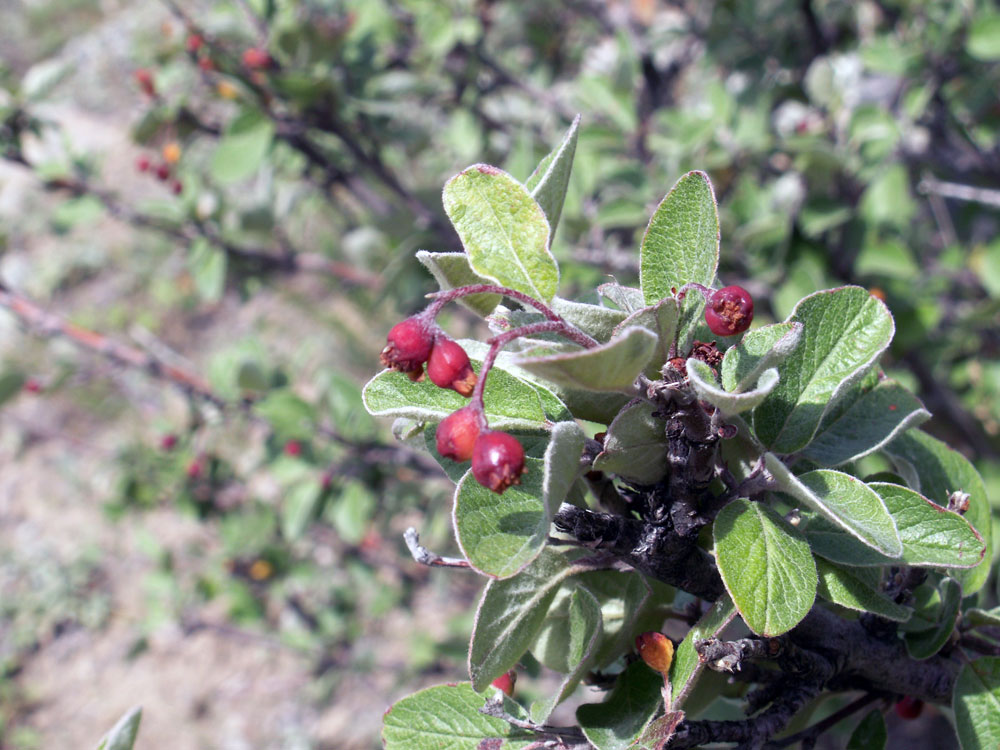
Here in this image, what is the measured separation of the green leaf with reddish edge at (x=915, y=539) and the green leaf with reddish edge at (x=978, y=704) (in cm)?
29

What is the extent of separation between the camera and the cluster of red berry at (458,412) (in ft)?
2.17

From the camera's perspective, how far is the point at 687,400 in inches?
29.3

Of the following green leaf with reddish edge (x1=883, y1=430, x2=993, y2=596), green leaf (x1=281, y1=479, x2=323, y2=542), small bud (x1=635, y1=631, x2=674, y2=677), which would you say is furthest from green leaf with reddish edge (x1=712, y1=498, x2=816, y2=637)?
green leaf (x1=281, y1=479, x2=323, y2=542)

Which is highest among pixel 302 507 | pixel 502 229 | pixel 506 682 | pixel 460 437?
pixel 502 229

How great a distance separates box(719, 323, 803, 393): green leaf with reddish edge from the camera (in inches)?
28.4

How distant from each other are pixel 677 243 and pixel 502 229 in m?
0.20

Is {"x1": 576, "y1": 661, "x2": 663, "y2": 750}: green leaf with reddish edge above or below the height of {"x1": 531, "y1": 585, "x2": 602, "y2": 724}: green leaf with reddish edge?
below

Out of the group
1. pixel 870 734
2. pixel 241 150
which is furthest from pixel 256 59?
pixel 870 734

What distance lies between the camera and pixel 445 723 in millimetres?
938

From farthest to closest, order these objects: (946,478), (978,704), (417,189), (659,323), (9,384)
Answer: (417,189)
(9,384)
(946,478)
(978,704)
(659,323)

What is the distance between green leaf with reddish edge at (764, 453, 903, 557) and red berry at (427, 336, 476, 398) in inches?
12.2

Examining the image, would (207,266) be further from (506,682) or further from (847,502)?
(847,502)

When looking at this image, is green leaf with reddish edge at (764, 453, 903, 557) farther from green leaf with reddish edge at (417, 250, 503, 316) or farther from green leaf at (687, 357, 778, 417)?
green leaf with reddish edge at (417, 250, 503, 316)

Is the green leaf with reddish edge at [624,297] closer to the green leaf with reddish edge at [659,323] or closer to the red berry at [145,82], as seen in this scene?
the green leaf with reddish edge at [659,323]
